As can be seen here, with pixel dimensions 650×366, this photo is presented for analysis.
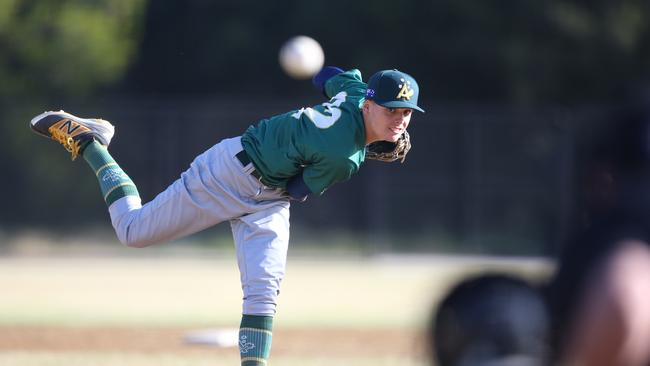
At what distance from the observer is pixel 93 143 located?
6.79 meters

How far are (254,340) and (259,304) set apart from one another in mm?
182

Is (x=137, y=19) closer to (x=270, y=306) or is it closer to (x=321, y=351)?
(x=321, y=351)

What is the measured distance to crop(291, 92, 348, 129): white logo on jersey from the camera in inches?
236

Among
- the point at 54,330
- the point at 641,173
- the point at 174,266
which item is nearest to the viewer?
the point at 641,173

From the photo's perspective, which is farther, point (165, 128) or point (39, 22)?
point (39, 22)

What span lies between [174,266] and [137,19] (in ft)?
26.4

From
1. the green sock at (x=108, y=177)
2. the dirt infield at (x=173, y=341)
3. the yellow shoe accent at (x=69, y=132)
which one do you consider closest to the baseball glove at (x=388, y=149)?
the green sock at (x=108, y=177)

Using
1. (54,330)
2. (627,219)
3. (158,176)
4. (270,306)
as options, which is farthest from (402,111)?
(158,176)

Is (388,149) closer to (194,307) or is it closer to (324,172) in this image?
(324,172)

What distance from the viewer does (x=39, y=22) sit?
22266mm

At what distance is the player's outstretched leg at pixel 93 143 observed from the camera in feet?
21.6

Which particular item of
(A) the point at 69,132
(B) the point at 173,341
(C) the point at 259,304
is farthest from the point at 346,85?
(B) the point at 173,341

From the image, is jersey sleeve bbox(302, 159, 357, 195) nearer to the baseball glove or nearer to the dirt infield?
the baseball glove

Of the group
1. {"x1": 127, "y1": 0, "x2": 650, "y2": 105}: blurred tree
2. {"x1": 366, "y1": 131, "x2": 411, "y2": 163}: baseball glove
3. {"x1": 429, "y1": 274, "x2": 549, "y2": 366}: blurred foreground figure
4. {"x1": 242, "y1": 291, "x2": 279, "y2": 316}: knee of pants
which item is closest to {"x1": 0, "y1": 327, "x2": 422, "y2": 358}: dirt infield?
{"x1": 242, "y1": 291, "x2": 279, "y2": 316}: knee of pants
